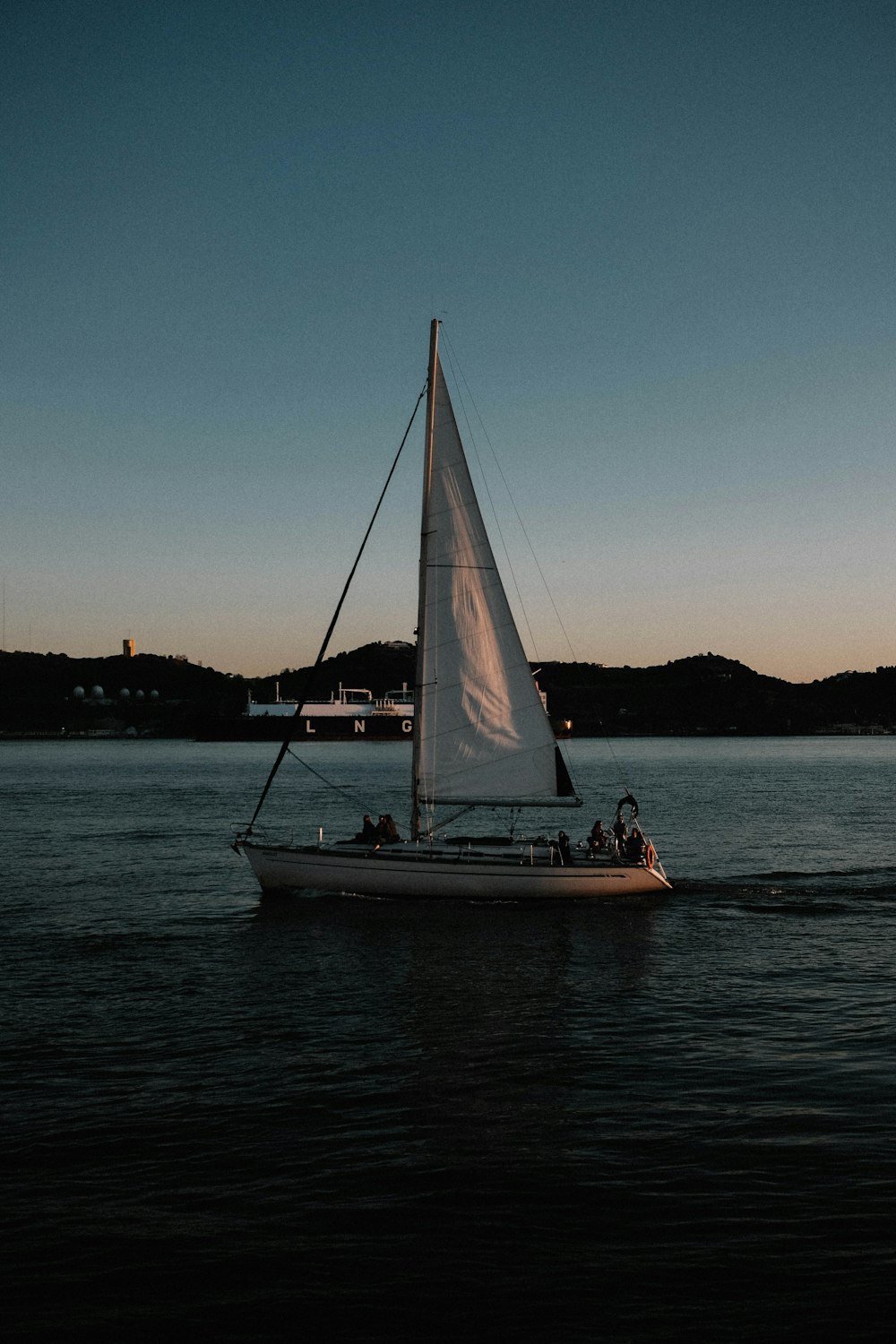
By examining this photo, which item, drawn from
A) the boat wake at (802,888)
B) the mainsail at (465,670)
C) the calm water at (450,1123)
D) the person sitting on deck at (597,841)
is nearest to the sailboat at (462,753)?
the mainsail at (465,670)

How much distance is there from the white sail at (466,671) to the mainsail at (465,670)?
0.08ft

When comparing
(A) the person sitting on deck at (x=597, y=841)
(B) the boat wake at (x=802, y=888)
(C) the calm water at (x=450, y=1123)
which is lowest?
(B) the boat wake at (x=802, y=888)

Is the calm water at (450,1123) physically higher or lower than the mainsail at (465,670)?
lower

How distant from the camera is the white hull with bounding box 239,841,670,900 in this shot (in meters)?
27.0

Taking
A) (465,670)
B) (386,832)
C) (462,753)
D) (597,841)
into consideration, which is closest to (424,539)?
(465,670)

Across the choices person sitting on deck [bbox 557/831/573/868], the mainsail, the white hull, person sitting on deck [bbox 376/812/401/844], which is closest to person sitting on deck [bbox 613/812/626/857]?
the white hull

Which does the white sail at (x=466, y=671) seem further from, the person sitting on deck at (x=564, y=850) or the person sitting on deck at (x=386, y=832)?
the person sitting on deck at (x=386, y=832)

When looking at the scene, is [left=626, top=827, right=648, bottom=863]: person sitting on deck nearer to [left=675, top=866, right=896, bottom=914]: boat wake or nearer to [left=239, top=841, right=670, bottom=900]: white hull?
[left=239, top=841, right=670, bottom=900]: white hull

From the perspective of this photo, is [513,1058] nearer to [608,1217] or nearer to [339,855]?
[608,1217]

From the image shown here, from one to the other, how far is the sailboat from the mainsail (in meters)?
0.03

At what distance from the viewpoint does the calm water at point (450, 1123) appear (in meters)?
8.76

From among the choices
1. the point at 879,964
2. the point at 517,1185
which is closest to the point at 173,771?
the point at 879,964

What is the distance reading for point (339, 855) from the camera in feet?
88.7

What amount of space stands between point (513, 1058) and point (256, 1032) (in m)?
4.37
